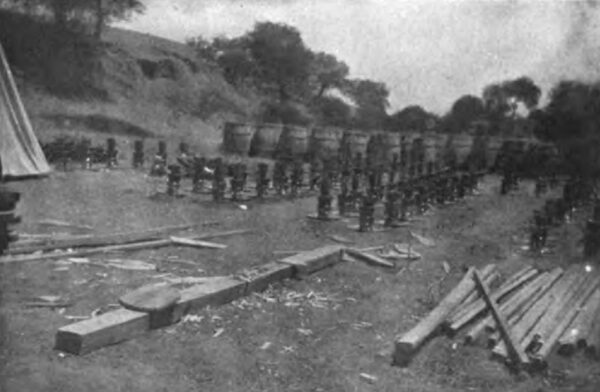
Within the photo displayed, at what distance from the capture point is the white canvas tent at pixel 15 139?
30.1 feet

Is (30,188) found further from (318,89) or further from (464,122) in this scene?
(318,89)

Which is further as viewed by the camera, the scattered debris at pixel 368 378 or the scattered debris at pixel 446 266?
the scattered debris at pixel 446 266

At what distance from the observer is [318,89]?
50.3m

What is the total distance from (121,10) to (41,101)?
858 cm

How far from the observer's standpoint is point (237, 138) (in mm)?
23547

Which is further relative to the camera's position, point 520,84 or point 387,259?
point 520,84

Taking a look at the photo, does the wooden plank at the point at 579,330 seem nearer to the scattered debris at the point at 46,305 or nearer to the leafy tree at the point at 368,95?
the scattered debris at the point at 46,305

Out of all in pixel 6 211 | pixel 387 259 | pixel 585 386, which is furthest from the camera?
pixel 387 259

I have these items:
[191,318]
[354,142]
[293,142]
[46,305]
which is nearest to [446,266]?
[191,318]

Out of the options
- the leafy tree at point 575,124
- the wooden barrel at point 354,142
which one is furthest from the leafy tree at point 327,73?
the wooden barrel at point 354,142

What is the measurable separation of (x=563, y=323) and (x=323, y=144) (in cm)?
1805

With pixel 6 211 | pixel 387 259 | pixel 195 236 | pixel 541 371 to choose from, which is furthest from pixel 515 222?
pixel 6 211

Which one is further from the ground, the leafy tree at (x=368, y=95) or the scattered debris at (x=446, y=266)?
the leafy tree at (x=368, y=95)

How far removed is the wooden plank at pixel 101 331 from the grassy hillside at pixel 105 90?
55.7 feet
